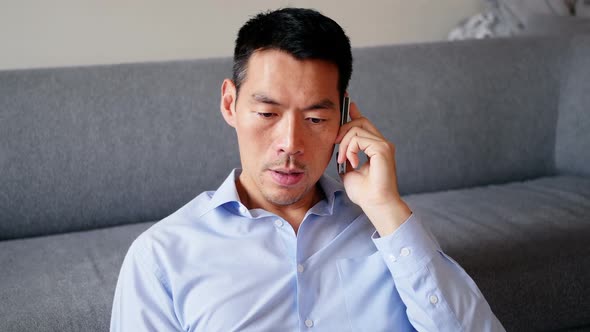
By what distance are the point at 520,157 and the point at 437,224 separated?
69cm

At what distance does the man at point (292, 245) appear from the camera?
1223 mm

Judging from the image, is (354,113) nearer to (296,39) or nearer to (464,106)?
(296,39)

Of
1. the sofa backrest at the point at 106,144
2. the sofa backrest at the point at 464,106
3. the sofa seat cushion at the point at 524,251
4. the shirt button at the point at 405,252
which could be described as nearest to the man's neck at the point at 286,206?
the shirt button at the point at 405,252

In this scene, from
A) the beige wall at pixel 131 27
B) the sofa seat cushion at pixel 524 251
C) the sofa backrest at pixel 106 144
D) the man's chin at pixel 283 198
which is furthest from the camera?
the beige wall at pixel 131 27

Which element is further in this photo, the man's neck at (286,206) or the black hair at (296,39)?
the man's neck at (286,206)

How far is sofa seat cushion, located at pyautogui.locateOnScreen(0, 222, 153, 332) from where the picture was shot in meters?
1.48

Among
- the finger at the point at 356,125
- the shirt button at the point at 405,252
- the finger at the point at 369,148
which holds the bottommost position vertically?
the shirt button at the point at 405,252

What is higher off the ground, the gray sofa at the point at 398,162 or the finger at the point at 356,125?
the finger at the point at 356,125

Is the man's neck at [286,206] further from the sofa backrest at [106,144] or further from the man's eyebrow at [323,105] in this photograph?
the sofa backrest at [106,144]

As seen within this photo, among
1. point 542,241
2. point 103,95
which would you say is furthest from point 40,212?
point 542,241

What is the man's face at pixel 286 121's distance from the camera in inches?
48.7

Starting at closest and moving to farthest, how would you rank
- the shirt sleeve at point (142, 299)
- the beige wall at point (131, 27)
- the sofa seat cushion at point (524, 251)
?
the shirt sleeve at point (142, 299)
the sofa seat cushion at point (524, 251)
the beige wall at point (131, 27)

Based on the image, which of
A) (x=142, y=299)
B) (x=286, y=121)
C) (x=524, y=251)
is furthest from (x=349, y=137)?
(x=524, y=251)

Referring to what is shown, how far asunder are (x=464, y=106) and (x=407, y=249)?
4.30ft
